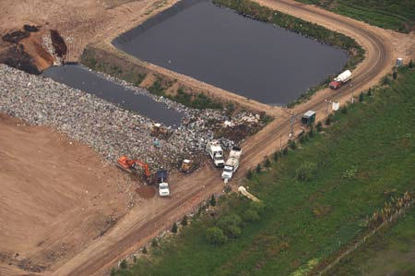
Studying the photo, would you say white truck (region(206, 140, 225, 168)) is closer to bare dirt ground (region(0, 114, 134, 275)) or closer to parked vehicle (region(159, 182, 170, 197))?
parked vehicle (region(159, 182, 170, 197))

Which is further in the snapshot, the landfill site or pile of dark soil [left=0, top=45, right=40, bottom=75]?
pile of dark soil [left=0, top=45, right=40, bottom=75]

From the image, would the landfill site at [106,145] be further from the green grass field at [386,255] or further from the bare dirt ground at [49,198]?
the green grass field at [386,255]

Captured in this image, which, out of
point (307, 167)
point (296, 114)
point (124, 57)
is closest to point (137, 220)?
point (307, 167)

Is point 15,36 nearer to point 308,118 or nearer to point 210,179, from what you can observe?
point 210,179

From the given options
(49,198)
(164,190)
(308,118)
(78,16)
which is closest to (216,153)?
(164,190)

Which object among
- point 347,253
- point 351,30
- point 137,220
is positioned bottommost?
point 137,220

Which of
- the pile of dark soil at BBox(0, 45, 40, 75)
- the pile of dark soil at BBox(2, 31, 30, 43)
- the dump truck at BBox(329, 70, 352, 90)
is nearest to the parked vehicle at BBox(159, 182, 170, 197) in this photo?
the dump truck at BBox(329, 70, 352, 90)

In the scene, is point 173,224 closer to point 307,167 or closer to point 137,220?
point 137,220
